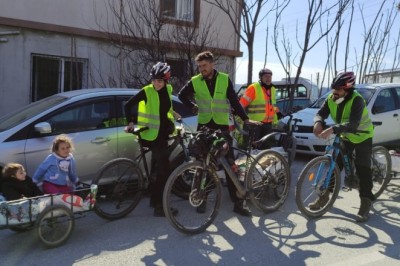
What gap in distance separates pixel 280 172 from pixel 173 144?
4.74 feet

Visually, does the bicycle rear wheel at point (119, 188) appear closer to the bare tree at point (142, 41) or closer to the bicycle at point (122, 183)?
the bicycle at point (122, 183)

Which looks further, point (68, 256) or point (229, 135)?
point (229, 135)

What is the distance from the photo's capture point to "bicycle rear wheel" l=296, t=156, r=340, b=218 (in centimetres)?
514

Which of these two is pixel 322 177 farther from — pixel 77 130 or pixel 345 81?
pixel 77 130

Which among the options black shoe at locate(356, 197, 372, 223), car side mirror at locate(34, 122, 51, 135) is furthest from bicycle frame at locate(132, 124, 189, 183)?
black shoe at locate(356, 197, 372, 223)

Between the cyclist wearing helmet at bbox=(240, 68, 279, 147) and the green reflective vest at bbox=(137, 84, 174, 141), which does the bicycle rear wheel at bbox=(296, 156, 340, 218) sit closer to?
the cyclist wearing helmet at bbox=(240, 68, 279, 147)

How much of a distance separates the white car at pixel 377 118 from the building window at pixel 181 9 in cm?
474

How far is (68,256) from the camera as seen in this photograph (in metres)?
4.07

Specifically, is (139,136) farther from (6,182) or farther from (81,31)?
(81,31)

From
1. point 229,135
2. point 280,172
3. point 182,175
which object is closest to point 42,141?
point 182,175

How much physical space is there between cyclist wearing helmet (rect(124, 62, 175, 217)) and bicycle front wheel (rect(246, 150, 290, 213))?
41.3 inches

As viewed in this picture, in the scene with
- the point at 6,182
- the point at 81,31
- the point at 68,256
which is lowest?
the point at 68,256

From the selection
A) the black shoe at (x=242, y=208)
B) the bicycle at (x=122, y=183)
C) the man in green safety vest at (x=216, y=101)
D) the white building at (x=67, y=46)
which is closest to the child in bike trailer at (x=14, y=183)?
the bicycle at (x=122, y=183)

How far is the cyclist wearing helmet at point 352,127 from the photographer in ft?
16.7
